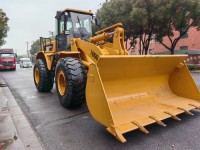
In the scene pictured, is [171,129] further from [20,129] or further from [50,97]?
[50,97]

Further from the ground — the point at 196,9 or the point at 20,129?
the point at 196,9

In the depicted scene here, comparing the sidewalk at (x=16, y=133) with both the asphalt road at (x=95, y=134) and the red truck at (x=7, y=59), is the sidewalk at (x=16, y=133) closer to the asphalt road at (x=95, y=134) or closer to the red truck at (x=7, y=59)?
the asphalt road at (x=95, y=134)

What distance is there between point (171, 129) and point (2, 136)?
300 centimetres

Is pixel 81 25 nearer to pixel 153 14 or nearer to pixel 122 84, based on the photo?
pixel 122 84

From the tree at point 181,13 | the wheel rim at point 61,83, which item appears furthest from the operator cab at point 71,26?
the tree at point 181,13

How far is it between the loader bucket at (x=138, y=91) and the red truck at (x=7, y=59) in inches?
941

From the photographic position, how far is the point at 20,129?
4.23 meters

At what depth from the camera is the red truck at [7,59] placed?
2581 centimetres

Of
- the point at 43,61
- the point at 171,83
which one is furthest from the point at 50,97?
the point at 171,83

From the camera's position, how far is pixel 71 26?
6.69 metres

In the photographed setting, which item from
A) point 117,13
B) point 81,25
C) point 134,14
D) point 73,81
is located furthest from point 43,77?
point 117,13

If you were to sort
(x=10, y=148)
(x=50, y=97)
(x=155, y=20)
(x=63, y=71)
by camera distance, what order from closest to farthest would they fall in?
(x=10, y=148) → (x=63, y=71) → (x=50, y=97) → (x=155, y=20)

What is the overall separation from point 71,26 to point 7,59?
21901 mm

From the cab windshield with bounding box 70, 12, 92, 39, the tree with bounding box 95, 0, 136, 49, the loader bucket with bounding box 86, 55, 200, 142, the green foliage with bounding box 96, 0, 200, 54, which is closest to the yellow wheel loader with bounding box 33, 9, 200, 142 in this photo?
the loader bucket with bounding box 86, 55, 200, 142
